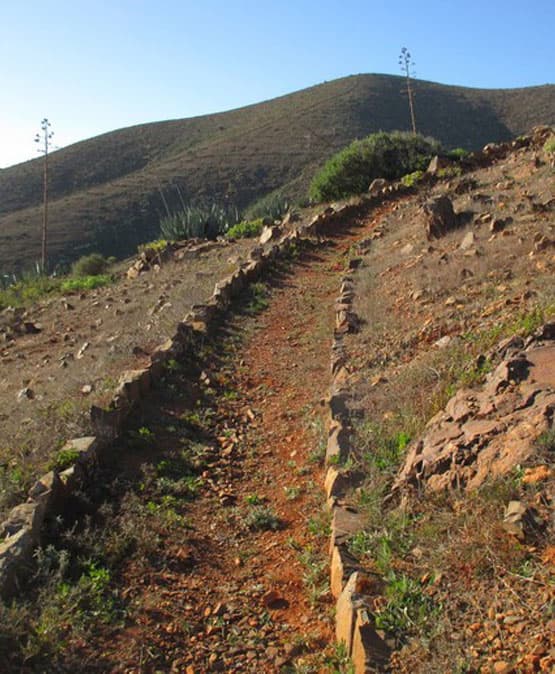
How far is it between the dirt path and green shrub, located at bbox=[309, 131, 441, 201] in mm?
12954

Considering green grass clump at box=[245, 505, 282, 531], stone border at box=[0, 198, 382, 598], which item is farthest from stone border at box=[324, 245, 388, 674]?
stone border at box=[0, 198, 382, 598]

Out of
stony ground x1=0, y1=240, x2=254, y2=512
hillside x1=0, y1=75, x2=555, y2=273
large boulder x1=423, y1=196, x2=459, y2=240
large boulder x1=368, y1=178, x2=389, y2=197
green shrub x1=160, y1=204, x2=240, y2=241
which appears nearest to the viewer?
stony ground x1=0, y1=240, x2=254, y2=512

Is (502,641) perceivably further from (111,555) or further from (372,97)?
(372,97)

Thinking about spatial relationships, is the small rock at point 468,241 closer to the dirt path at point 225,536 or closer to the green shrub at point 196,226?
the dirt path at point 225,536

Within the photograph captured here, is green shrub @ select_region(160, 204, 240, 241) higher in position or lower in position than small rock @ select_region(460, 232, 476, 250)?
higher

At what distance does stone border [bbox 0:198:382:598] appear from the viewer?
384 centimetres

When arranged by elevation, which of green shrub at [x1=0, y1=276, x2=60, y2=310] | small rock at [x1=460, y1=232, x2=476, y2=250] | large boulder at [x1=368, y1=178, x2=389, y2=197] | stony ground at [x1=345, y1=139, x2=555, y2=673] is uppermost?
large boulder at [x1=368, y1=178, x2=389, y2=197]

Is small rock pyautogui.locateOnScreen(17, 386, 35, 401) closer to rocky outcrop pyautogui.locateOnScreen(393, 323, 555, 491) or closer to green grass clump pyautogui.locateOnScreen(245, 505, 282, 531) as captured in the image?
green grass clump pyautogui.locateOnScreen(245, 505, 282, 531)

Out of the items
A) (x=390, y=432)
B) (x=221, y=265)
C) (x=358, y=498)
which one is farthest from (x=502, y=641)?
(x=221, y=265)

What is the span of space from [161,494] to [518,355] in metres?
2.57

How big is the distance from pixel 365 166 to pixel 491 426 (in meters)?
17.0

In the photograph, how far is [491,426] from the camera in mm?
3869

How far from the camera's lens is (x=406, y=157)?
20.3 meters

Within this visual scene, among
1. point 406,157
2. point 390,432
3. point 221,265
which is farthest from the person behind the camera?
point 406,157
